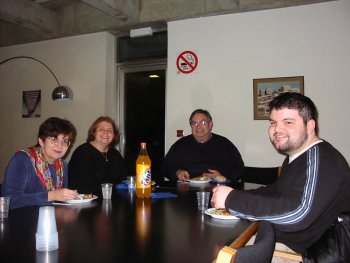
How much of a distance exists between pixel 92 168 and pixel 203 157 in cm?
123

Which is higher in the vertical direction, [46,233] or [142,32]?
[142,32]

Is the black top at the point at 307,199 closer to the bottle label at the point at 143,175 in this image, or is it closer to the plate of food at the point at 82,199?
the bottle label at the point at 143,175

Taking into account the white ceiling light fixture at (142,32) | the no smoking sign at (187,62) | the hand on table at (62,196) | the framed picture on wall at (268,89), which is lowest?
the hand on table at (62,196)

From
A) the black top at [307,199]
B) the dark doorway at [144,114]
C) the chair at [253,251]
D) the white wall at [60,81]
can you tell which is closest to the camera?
the chair at [253,251]

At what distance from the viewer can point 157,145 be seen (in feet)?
15.3

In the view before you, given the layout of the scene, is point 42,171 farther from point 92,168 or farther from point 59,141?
point 92,168

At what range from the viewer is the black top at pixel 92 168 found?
2.48m

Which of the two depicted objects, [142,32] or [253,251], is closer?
[253,251]

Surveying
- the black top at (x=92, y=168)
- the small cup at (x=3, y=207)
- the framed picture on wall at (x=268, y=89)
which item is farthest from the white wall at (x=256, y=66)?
the small cup at (x=3, y=207)

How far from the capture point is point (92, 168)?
2.58m

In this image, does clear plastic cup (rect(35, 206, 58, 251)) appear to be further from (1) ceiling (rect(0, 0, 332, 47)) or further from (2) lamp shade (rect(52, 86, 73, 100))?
(2) lamp shade (rect(52, 86, 73, 100))

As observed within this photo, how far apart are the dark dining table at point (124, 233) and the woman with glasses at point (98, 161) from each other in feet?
2.72

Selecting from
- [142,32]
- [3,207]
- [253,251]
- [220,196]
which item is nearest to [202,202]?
[220,196]

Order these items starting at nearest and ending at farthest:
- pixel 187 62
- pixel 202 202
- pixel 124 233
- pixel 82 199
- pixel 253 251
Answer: pixel 253 251, pixel 124 233, pixel 202 202, pixel 82 199, pixel 187 62
